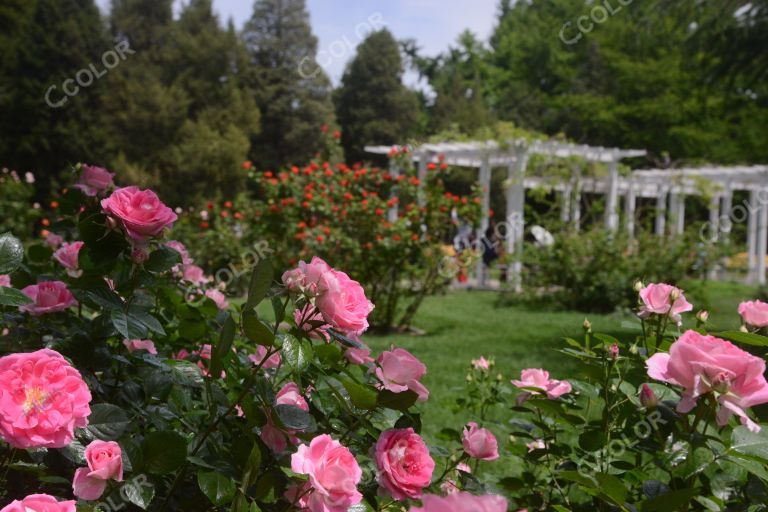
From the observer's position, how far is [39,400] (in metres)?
0.78

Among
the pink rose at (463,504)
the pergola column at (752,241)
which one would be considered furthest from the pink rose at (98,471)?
the pergola column at (752,241)

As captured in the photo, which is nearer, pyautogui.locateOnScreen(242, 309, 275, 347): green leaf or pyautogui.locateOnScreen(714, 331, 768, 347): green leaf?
Result: pyautogui.locateOnScreen(242, 309, 275, 347): green leaf

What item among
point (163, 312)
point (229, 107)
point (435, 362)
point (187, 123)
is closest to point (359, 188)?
point (435, 362)

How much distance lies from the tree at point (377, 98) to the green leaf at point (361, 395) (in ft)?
88.2

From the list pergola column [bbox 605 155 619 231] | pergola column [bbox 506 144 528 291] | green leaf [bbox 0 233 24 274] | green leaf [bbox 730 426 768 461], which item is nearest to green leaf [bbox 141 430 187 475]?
green leaf [bbox 0 233 24 274]

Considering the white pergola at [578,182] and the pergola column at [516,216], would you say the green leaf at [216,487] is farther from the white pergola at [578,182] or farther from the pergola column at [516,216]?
the pergola column at [516,216]

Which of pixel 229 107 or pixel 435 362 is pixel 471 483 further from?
pixel 229 107

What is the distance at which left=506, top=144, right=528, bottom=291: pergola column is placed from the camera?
10.4m

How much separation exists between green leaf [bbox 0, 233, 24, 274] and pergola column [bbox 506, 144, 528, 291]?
371 inches

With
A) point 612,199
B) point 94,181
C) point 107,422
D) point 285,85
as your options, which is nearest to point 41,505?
point 107,422

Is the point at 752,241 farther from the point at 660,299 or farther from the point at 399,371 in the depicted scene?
the point at 399,371

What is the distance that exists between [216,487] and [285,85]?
2649 centimetres

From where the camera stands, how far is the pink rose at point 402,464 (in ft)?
2.96

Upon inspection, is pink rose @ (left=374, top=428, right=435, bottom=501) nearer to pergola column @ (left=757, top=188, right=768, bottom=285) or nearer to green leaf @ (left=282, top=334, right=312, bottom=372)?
green leaf @ (left=282, top=334, right=312, bottom=372)
